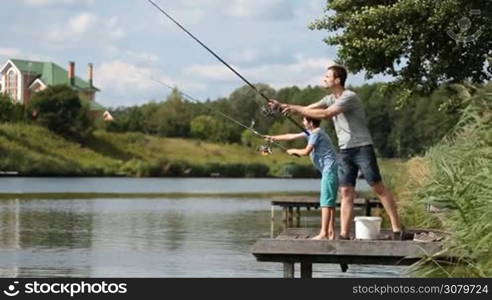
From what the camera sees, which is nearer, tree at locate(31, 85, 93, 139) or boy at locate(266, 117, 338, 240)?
boy at locate(266, 117, 338, 240)

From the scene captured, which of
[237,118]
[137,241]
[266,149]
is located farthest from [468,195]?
[237,118]

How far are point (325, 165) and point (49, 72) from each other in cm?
11845

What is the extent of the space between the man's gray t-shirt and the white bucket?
0.86 meters

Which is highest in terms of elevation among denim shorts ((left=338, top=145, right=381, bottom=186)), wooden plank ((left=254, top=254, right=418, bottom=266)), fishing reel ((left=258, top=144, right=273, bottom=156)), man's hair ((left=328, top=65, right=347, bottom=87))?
man's hair ((left=328, top=65, right=347, bottom=87))

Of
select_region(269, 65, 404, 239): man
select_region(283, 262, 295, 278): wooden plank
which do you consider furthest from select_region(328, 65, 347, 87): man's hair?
select_region(283, 262, 295, 278): wooden plank

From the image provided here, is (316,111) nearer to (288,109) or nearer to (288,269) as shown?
(288,109)

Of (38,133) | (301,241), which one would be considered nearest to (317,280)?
(301,241)

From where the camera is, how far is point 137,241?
78.2 feet

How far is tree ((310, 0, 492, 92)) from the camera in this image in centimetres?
1850

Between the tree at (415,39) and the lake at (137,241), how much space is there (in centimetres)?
405

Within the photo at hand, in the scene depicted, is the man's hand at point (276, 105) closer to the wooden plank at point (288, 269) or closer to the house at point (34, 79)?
the wooden plank at point (288, 269)

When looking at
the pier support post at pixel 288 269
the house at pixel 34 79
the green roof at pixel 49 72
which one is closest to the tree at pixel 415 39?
the pier support post at pixel 288 269

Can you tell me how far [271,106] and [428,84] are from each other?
33.0 ft

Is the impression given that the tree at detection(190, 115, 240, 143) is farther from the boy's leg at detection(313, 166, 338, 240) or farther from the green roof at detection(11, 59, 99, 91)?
the boy's leg at detection(313, 166, 338, 240)
